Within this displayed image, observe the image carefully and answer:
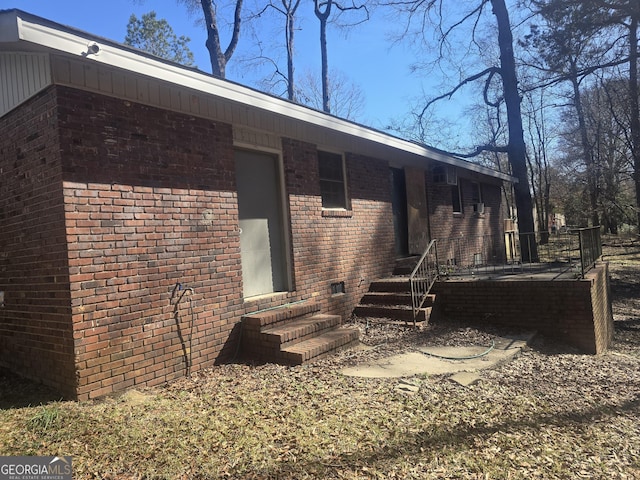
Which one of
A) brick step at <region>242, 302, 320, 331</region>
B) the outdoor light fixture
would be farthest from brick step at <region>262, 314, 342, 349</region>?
the outdoor light fixture

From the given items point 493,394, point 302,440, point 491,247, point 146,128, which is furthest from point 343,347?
point 491,247

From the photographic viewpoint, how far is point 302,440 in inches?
123

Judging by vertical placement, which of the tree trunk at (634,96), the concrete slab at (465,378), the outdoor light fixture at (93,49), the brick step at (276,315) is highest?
the tree trunk at (634,96)

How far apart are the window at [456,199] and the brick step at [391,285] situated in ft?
15.4

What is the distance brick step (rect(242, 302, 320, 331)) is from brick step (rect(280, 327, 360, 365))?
453 mm

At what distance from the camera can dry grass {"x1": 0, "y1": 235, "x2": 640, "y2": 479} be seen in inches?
111

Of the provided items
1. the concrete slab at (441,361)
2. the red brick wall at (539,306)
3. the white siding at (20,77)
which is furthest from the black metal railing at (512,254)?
the white siding at (20,77)

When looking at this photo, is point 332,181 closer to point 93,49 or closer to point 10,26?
point 93,49

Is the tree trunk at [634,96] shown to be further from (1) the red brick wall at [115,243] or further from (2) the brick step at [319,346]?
(1) the red brick wall at [115,243]

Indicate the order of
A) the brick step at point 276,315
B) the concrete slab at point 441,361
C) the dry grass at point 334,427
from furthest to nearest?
the brick step at point 276,315
the concrete slab at point 441,361
the dry grass at point 334,427

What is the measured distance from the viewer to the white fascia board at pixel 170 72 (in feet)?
10.7

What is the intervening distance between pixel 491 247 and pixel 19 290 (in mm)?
12533

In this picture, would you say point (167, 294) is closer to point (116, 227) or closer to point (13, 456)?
point (116, 227)

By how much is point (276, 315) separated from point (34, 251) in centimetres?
277
